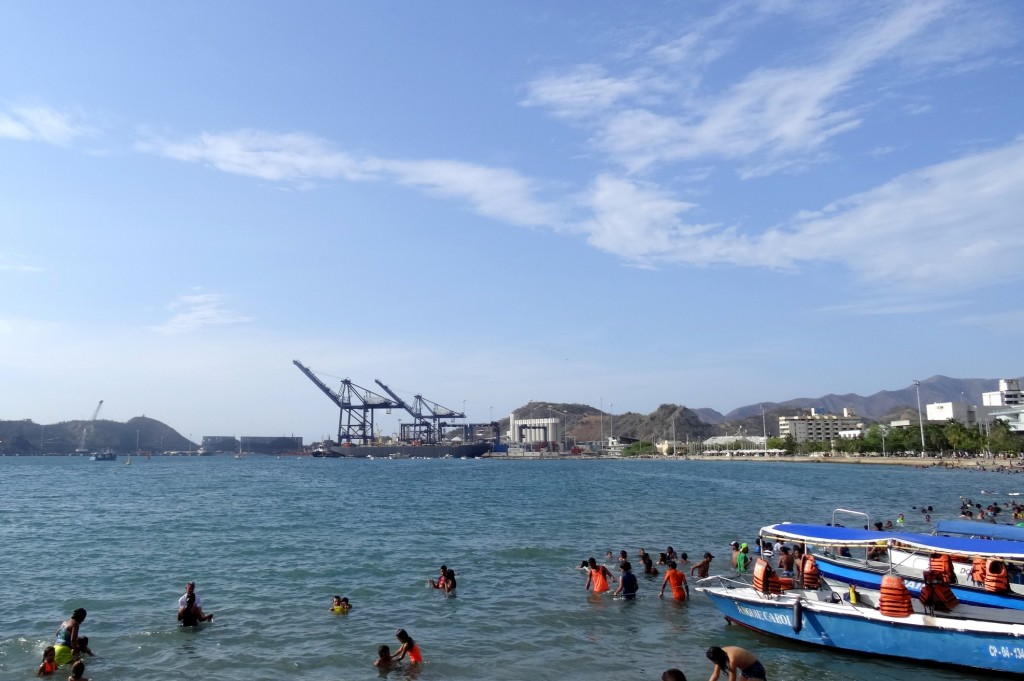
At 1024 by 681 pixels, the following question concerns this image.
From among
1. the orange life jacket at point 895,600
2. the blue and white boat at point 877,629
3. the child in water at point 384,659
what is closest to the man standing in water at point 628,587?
the blue and white boat at point 877,629

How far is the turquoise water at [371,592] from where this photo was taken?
14609 millimetres

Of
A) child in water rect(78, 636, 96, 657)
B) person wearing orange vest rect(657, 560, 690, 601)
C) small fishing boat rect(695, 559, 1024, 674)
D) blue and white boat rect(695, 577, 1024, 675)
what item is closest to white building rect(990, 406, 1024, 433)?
person wearing orange vest rect(657, 560, 690, 601)

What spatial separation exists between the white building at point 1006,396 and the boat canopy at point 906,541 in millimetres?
204739

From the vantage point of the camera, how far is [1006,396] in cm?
19300

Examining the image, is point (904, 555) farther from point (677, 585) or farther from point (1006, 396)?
point (1006, 396)

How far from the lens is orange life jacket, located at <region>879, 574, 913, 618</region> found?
1392cm

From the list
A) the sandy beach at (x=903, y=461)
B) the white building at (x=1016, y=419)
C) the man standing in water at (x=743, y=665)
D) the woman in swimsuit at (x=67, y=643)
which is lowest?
the sandy beach at (x=903, y=461)

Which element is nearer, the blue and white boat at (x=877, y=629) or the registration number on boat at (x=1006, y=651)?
the registration number on boat at (x=1006, y=651)

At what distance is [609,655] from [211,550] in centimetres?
2023

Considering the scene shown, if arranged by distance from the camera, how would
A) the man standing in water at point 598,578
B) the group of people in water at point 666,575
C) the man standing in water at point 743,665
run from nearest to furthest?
the man standing in water at point 743,665 → the group of people in water at point 666,575 → the man standing in water at point 598,578

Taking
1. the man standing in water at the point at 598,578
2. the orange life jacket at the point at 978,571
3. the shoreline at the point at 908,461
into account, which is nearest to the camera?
the orange life jacket at the point at 978,571

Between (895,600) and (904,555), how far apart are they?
749cm

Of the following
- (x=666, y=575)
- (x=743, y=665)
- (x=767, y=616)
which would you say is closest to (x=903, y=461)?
(x=666, y=575)

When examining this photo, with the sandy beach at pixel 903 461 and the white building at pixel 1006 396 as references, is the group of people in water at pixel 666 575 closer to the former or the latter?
the sandy beach at pixel 903 461
